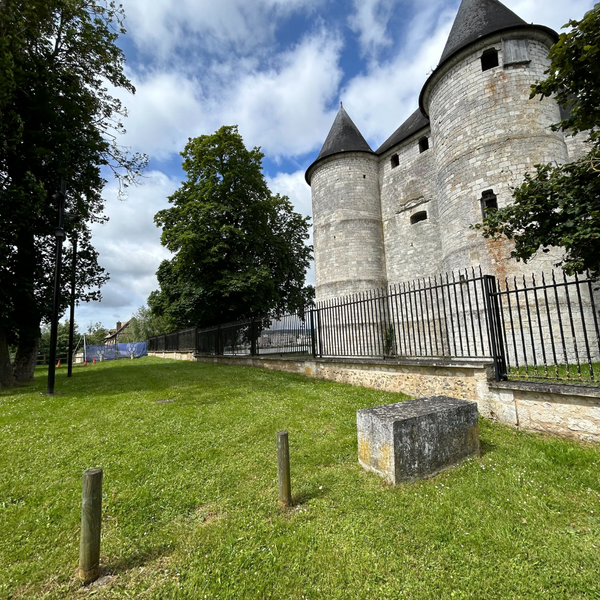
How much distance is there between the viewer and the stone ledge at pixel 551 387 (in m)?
3.98

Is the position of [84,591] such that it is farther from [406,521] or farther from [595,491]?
[595,491]

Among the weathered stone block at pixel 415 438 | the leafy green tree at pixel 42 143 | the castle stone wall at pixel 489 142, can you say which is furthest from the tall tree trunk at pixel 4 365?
the castle stone wall at pixel 489 142

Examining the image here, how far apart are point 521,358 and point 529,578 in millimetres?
10623

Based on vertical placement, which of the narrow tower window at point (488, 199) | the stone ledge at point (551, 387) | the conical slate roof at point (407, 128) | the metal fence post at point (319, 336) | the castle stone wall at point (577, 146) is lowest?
the stone ledge at point (551, 387)

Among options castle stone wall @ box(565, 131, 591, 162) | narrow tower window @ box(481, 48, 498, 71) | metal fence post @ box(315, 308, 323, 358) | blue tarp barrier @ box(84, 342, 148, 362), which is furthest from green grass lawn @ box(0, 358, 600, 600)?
blue tarp barrier @ box(84, 342, 148, 362)

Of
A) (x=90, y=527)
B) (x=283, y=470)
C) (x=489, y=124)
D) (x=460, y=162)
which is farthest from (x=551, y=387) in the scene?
(x=489, y=124)

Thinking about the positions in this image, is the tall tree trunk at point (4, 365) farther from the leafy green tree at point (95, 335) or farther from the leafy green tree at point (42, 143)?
the leafy green tree at point (95, 335)

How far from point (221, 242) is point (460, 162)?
39.5 feet

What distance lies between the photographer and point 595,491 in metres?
3.06

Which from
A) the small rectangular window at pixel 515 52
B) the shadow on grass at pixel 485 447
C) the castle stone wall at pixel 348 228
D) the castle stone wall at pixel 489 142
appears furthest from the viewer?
the castle stone wall at pixel 348 228

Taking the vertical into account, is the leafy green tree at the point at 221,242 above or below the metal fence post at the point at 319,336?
above

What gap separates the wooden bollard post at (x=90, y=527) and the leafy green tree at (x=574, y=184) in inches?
229

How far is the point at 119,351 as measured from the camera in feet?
108

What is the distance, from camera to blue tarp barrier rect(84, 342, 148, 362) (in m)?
32.4
